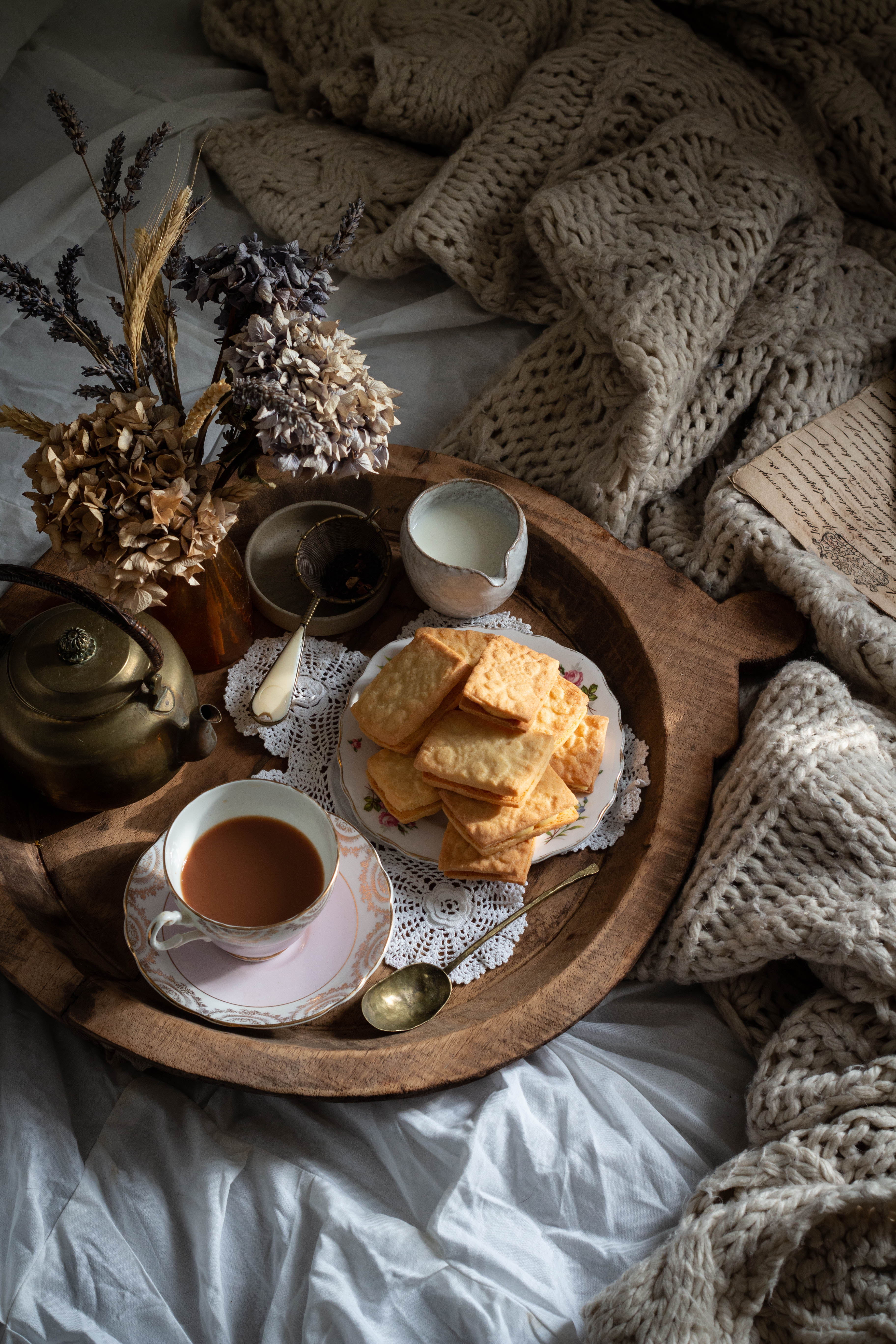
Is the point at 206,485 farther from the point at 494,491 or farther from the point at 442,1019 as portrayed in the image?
the point at 442,1019

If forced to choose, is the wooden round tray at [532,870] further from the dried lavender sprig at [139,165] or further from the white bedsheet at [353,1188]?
the dried lavender sprig at [139,165]

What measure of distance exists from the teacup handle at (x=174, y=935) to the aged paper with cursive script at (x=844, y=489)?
95 centimetres

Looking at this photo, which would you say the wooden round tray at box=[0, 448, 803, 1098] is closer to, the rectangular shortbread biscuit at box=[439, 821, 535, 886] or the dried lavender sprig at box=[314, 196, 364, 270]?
the rectangular shortbread biscuit at box=[439, 821, 535, 886]

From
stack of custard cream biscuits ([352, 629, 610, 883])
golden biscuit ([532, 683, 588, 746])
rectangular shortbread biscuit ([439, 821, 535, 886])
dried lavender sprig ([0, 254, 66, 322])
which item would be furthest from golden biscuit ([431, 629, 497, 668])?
dried lavender sprig ([0, 254, 66, 322])

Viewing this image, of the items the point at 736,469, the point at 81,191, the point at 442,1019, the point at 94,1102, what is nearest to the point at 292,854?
the point at 442,1019

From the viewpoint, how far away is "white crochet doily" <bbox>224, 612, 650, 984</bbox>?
1069 millimetres

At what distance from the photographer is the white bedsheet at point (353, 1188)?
913mm

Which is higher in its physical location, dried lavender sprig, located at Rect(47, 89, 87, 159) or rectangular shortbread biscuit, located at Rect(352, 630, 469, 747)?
dried lavender sprig, located at Rect(47, 89, 87, 159)

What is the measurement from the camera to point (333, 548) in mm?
1306

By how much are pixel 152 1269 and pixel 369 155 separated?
68.0 inches

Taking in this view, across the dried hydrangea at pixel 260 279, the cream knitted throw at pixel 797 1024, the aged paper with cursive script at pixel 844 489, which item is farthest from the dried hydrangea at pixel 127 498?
the aged paper with cursive script at pixel 844 489

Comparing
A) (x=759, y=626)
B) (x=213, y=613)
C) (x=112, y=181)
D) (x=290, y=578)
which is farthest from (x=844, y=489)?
(x=112, y=181)

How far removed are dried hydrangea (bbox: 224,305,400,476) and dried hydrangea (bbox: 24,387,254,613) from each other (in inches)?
3.4

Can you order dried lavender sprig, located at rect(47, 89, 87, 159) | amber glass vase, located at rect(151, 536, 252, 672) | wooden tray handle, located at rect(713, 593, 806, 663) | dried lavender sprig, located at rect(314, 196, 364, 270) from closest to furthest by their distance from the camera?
A: dried lavender sprig, located at rect(47, 89, 87, 159) → dried lavender sprig, located at rect(314, 196, 364, 270) → amber glass vase, located at rect(151, 536, 252, 672) → wooden tray handle, located at rect(713, 593, 806, 663)
